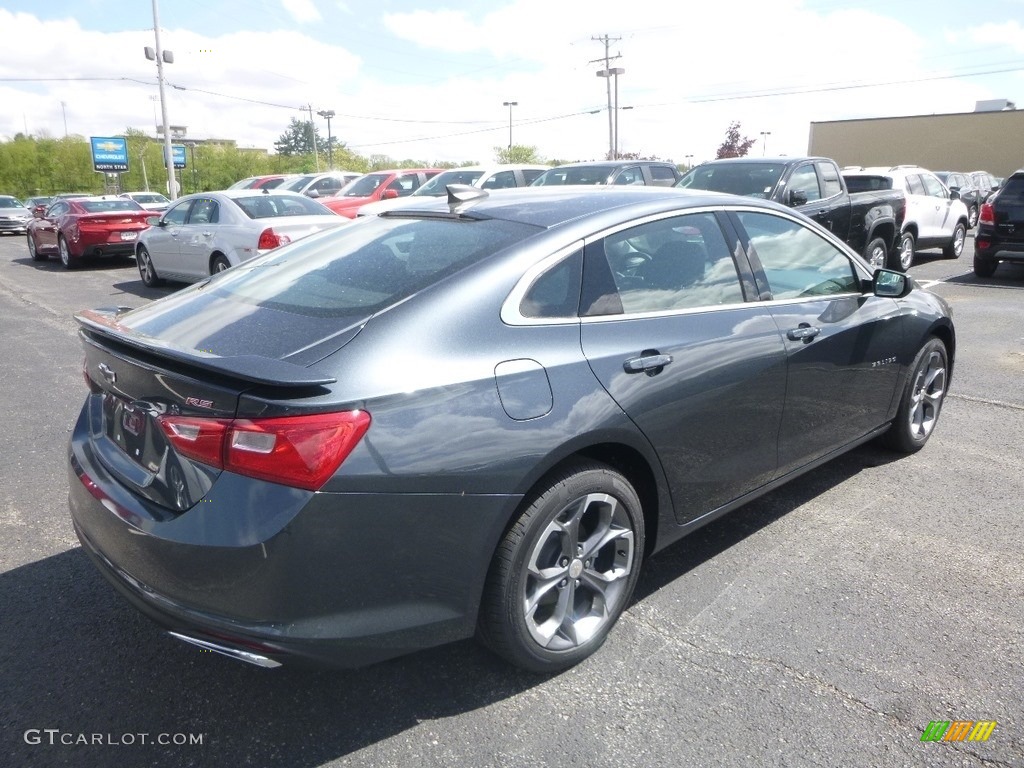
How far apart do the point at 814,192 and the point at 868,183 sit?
413 centimetres

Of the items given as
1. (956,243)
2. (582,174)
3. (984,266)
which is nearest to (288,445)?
(582,174)

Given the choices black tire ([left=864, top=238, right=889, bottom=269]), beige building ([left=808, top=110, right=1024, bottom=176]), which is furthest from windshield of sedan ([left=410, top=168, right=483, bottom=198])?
beige building ([left=808, top=110, right=1024, bottom=176])

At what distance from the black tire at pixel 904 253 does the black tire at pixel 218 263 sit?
10012 millimetres

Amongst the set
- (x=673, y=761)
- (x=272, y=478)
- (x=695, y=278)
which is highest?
(x=695, y=278)

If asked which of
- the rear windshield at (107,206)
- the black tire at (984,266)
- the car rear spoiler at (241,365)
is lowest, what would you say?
the black tire at (984,266)

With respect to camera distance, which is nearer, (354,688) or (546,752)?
(546,752)

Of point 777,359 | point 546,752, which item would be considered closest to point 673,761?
point 546,752

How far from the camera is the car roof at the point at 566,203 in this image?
3225mm

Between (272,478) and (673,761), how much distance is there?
1.45 meters

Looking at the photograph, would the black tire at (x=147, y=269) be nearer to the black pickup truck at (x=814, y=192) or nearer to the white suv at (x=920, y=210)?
the black pickup truck at (x=814, y=192)

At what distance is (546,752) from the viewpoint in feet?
8.29

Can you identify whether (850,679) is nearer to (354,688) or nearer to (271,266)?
(354,688)

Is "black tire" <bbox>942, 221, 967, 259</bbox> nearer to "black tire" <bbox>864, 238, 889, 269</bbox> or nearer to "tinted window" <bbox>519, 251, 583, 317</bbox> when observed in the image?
"black tire" <bbox>864, 238, 889, 269</bbox>

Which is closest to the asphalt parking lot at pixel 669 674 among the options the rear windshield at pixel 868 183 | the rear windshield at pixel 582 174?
the rear windshield at pixel 582 174
